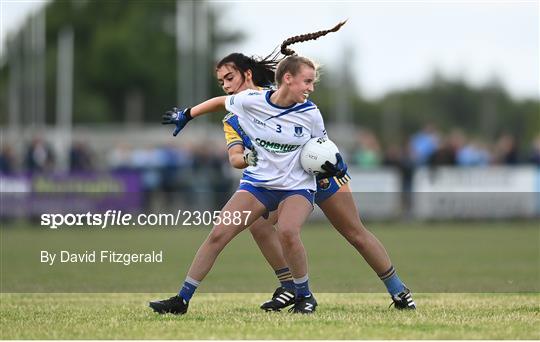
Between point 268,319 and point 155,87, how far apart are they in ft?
213

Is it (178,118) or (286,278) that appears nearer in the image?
(178,118)

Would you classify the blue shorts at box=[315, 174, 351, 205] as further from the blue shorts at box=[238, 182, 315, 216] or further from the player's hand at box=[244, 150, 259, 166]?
the player's hand at box=[244, 150, 259, 166]

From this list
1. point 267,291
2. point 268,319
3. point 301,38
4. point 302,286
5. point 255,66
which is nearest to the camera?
point 268,319

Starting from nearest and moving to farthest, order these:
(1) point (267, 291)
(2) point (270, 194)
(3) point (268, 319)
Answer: (3) point (268, 319) → (2) point (270, 194) → (1) point (267, 291)

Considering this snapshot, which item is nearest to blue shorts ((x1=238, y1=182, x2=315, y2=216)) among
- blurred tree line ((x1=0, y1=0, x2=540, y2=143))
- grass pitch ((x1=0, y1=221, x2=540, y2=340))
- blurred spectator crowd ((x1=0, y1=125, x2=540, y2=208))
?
grass pitch ((x1=0, y1=221, x2=540, y2=340))

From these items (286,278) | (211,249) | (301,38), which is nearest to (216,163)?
(286,278)

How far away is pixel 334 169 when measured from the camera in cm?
918

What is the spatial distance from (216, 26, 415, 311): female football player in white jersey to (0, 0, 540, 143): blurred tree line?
188ft

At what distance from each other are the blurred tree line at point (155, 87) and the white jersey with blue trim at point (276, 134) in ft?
190

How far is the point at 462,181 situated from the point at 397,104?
188 feet

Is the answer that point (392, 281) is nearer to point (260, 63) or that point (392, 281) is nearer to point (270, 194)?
point (270, 194)

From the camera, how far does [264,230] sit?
9.98 metres

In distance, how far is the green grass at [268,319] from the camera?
25.8 feet

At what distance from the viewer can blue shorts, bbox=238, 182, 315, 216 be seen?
9.29m
